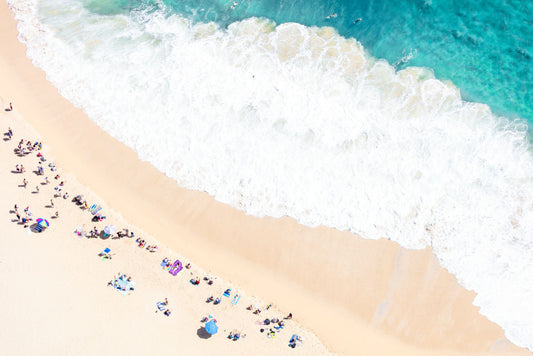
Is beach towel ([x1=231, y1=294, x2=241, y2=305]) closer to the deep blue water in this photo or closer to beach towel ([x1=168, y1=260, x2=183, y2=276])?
beach towel ([x1=168, y1=260, x2=183, y2=276])

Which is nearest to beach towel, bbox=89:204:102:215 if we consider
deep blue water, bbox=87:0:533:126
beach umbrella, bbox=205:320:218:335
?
beach umbrella, bbox=205:320:218:335

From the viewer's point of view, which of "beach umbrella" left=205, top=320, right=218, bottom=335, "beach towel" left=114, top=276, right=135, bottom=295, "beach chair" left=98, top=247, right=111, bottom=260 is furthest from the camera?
"beach chair" left=98, top=247, right=111, bottom=260

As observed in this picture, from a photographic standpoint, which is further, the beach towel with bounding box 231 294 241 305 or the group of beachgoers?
the beach towel with bounding box 231 294 241 305

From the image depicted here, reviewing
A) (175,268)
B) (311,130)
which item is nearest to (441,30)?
(311,130)

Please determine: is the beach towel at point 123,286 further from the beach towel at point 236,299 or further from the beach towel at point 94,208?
the beach towel at point 236,299

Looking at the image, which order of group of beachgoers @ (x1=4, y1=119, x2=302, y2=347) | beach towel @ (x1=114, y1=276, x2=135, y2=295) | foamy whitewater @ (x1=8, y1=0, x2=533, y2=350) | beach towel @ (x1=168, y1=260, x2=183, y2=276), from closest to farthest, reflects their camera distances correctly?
group of beachgoers @ (x1=4, y1=119, x2=302, y2=347) < beach towel @ (x1=114, y1=276, x2=135, y2=295) < beach towel @ (x1=168, y1=260, x2=183, y2=276) < foamy whitewater @ (x1=8, y1=0, x2=533, y2=350)

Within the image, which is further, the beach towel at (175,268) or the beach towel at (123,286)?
the beach towel at (175,268)

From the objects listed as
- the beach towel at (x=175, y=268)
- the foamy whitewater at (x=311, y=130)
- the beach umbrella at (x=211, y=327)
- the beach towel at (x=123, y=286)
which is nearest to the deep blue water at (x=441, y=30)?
the foamy whitewater at (x=311, y=130)
